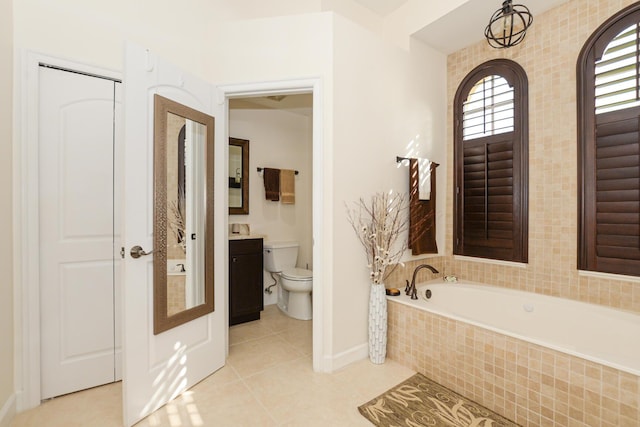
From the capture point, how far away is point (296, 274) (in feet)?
10.4

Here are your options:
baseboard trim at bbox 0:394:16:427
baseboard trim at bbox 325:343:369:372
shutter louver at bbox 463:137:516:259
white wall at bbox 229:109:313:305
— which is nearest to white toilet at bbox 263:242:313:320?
white wall at bbox 229:109:313:305

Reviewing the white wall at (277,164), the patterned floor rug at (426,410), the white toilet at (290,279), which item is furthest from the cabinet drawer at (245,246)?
the patterned floor rug at (426,410)

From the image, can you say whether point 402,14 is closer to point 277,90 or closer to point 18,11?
point 277,90

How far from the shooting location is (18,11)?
1657 millimetres

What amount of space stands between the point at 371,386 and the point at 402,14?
3.20 metres

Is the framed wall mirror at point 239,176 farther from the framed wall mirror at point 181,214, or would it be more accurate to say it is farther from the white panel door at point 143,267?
the white panel door at point 143,267

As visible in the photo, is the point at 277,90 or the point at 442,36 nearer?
the point at 277,90

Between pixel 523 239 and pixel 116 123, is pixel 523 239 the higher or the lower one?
the lower one

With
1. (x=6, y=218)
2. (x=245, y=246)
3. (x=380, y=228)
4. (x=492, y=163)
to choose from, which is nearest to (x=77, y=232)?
(x=6, y=218)

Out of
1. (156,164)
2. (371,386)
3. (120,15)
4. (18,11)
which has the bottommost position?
(371,386)

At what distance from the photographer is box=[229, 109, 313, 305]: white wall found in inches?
138

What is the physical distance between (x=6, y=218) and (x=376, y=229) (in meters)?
2.29

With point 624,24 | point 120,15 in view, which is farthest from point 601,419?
point 120,15

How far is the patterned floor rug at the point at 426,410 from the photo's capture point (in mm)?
1578
